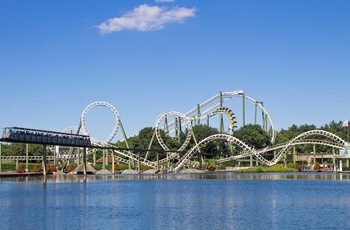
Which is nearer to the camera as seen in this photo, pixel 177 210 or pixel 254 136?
pixel 177 210

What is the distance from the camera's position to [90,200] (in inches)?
2000

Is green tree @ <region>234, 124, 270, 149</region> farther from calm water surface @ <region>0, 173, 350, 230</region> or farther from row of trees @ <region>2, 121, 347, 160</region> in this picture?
calm water surface @ <region>0, 173, 350, 230</region>

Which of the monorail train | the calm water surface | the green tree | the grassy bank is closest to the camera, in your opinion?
Result: the calm water surface

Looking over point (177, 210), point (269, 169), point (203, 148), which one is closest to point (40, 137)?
point (177, 210)

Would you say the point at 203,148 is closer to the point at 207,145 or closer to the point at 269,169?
the point at 207,145

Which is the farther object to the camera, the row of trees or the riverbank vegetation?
the row of trees

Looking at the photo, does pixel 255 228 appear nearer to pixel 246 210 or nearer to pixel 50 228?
pixel 246 210

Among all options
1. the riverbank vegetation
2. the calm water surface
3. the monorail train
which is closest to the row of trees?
the riverbank vegetation

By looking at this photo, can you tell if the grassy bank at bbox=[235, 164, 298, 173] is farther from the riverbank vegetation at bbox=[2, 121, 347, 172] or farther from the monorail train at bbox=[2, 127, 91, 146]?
the monorail train at bbox=[2, 127, 91, 146]

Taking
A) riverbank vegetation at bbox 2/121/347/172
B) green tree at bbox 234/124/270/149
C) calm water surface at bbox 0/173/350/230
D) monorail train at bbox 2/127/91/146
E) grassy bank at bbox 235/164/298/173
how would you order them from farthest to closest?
green tree at bbox 234/124/270/149
riverbank vegetation at bbox 2/121/347/172
grassy bank at bbox 235/164/298/173
monorail train at bbox 2/127/91/146
calm water surface at bbox 0/173/350/230

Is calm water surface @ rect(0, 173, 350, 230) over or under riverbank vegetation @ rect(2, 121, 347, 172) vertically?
under

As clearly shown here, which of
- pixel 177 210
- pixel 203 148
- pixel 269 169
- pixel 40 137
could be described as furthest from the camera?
pixel 203 148

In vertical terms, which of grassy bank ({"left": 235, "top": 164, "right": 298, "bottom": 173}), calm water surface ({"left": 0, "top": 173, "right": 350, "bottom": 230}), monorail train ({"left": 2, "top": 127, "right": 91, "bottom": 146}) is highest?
monorail train ({"left": 2, "top": 127, "right": 91, "bottom": 146})

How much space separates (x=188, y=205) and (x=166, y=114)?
9313 cm
